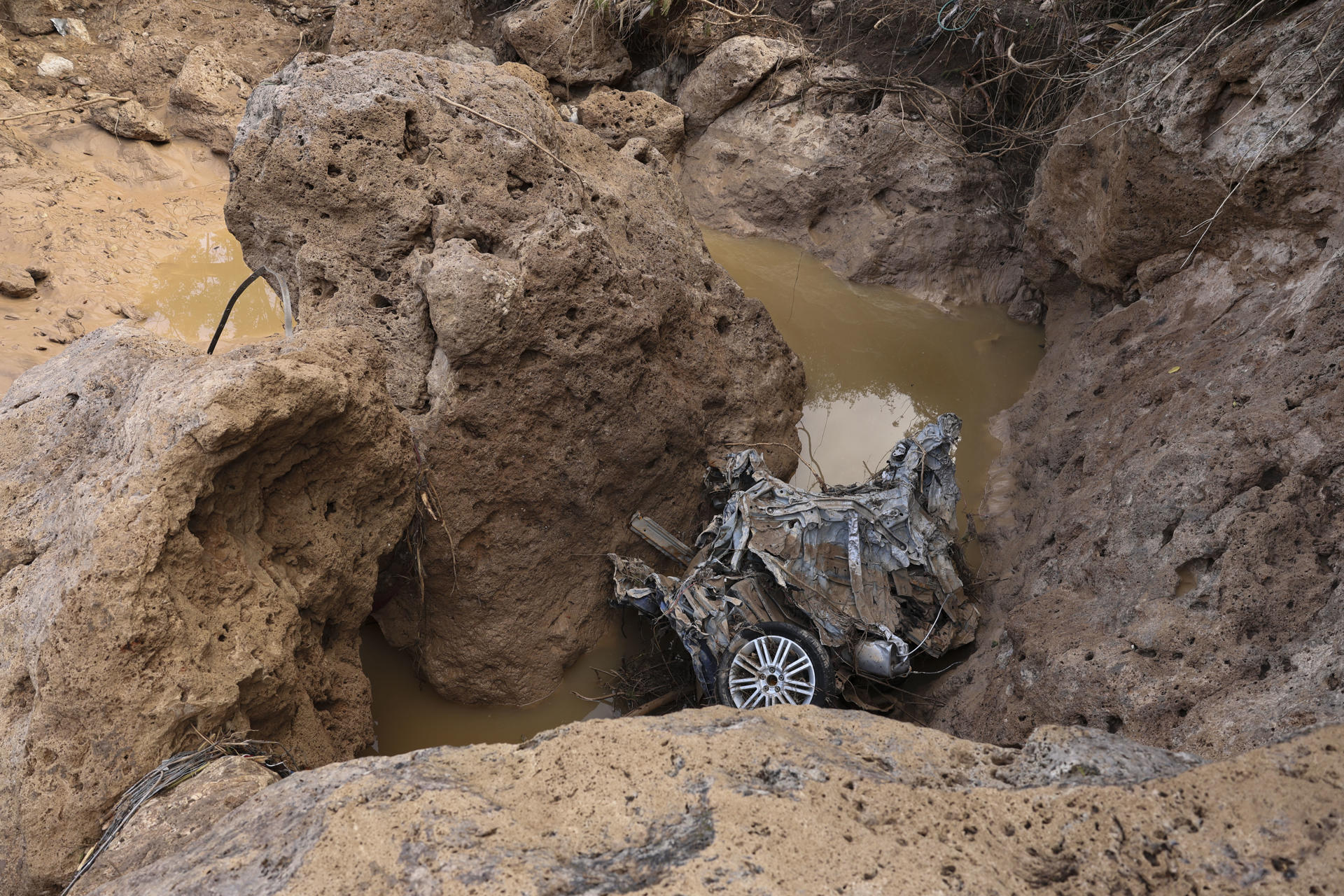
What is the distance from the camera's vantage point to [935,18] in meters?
7.68

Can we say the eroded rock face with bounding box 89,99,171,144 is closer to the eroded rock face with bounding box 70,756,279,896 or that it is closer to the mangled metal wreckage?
the mangled metal wreckage

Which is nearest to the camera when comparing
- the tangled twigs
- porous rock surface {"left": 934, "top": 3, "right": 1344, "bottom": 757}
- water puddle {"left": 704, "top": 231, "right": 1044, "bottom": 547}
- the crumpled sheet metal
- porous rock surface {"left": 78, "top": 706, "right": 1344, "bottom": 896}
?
porous rock surface {"left": 78, "top": 706, "right": 1344, "bottom": 896}

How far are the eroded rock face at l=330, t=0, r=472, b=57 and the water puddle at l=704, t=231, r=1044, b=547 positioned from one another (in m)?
4.37

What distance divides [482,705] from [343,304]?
2378mm

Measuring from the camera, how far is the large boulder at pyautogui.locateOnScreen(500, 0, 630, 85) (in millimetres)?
8914

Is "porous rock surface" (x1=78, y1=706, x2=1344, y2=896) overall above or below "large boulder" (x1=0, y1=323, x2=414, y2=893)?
above

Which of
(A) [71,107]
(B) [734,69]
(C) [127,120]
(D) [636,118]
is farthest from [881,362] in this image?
(A) [71,107]

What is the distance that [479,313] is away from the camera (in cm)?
406

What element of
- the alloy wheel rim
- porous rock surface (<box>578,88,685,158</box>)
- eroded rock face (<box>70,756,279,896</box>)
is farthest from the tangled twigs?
the alloy wheel rim

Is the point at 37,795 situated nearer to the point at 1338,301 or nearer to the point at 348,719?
the point at 348,719

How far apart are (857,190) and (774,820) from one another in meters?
7.04

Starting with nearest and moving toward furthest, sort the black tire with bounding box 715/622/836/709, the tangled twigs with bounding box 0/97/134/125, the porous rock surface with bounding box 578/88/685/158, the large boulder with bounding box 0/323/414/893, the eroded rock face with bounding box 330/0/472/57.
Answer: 1. the large boulder with bounding box 0/323/414/893
2. the black tire with bounding box 715/622/836/709
3. the tangled twigs with bounding box 0/97/134/125
4. the porous rock surface with bounding box 578/88/685/158
5. the eroded rock face with bounding box 330/0/472/57

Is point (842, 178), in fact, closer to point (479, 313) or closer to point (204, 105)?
point (479, 313)

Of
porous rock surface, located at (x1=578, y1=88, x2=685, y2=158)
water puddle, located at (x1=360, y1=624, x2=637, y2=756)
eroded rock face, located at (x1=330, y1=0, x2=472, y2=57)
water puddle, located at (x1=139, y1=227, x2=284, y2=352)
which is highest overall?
porous rock surface, located at (x1=578, y1=88, x2=685, y2=158)
